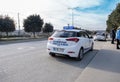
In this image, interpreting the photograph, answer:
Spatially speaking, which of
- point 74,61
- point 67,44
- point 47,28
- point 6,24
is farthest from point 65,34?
point 47,28

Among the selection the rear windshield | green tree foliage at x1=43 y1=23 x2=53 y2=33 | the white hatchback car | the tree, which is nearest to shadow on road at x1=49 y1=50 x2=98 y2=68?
the white hatchback car

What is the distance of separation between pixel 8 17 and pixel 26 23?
6120mm

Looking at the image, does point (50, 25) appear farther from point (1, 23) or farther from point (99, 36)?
point (99, 36)

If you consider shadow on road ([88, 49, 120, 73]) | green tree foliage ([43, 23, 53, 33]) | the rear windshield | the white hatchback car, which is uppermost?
green tree foliage ([43, 23, 53, 33])

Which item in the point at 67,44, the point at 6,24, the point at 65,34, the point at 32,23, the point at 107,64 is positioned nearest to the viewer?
the point at 107,64

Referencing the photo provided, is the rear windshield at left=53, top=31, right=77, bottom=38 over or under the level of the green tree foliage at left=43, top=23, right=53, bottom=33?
under

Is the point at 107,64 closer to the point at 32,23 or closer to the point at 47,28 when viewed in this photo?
the point at 32,23

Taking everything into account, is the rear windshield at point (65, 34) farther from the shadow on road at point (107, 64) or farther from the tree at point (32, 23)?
the tree at point (32, 23)

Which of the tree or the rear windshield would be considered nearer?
the rear windshield

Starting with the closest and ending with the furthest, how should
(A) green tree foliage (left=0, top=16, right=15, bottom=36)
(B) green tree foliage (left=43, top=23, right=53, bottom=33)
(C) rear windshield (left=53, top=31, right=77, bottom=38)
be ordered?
(C) rear windshield (left=53, top=31, right=77, bottom=38) → (A) green tree foliage (left=0, top=16, right=15, bottom=36) → (B) green tree foliage (left=43, top=23, right=53, bottom=33)

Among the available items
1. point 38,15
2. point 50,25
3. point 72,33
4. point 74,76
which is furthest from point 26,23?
point 74,76

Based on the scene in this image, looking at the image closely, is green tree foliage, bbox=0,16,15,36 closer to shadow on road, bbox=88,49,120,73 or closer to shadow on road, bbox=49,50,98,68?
shadow on road, bbox=49,50,98,68

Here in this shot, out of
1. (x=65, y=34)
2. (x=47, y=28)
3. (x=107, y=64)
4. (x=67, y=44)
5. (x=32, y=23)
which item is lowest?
(x=107, y=64)

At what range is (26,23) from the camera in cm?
4991
